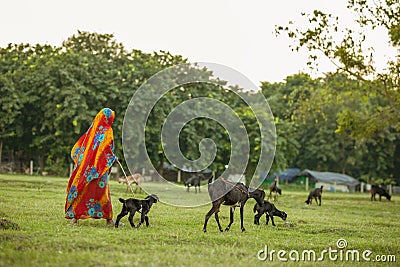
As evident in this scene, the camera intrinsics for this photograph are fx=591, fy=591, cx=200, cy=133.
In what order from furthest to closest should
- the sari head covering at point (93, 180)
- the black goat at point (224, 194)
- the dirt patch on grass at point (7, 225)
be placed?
the sari head covering at point (93, 180) → the black goat at point (224, 194) → the dirt patch on grass at point (7, 225)

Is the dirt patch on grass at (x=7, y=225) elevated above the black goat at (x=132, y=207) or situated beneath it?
situated beneath

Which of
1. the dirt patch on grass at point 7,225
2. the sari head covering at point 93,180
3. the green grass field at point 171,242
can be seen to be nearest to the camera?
the green grass field at point 171,242

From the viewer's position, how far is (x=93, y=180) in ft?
40.3

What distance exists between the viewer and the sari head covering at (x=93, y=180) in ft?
39.9

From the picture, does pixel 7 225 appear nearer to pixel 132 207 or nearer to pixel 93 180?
pixel 93 180

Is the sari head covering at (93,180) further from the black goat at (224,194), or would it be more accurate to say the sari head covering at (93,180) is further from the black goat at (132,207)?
the black goat at (224,194)

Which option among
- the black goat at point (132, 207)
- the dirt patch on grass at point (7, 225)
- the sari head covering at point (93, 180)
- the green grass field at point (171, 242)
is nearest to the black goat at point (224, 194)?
the green grass field at point (171, 242)

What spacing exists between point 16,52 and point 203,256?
40285 millimetres

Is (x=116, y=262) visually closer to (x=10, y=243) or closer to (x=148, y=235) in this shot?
(x=10, y=243)

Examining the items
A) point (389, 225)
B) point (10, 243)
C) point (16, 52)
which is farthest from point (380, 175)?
point (10, 243)

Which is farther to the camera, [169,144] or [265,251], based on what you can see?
[169,144]

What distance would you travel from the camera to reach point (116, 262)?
8.27 m

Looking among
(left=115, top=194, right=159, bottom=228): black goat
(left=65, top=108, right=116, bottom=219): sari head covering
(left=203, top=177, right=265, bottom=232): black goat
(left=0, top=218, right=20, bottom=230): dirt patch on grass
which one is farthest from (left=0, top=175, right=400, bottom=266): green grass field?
(left=203, top=177, right=265, bottom=232): black goat

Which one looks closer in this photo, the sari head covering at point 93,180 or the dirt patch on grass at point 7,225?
the dirt patch on grass at point 7,225
